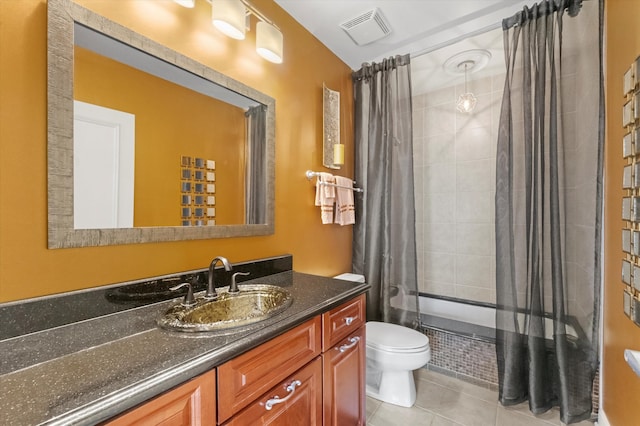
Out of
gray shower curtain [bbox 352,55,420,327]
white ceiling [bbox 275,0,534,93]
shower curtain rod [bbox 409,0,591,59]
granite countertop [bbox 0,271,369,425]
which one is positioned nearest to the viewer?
granite countertop [bbox 0,271,369,425]

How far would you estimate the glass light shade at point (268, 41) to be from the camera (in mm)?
1537

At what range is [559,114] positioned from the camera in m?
1.62

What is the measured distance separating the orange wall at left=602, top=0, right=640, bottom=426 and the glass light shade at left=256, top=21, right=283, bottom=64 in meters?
1.63

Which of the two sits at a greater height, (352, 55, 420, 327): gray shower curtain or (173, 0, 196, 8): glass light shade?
(173, 0, 196, 8): glass light shade

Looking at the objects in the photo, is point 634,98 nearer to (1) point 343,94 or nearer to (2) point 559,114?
(2) point 559,114

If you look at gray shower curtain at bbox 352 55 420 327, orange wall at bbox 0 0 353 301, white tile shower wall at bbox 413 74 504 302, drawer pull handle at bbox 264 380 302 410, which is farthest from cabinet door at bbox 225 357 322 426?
white tile shower wall at bbox 413 74 504 302

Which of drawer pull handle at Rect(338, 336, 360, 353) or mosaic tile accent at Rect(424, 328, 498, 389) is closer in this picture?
drawer pull handle at Rect(338, 336, 360, 353)

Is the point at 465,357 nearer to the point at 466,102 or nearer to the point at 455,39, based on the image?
the point at 466,102

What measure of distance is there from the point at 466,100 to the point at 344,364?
7.40ft

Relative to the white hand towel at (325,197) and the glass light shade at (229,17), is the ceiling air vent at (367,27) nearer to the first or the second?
the glass light shade at (229,17)

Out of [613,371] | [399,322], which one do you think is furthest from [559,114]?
[399,322]

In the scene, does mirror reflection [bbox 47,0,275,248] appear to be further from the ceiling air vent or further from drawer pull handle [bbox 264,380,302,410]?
the ceiling air vent

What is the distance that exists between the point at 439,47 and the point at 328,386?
241cm

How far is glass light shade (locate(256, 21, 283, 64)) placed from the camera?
1537mm
